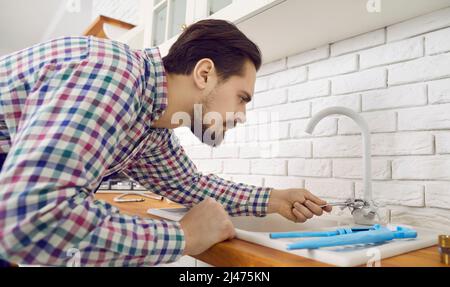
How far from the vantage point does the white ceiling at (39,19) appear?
296 cm

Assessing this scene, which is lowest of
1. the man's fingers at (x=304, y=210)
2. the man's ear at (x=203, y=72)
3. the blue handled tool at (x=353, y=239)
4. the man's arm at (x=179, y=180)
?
the blue handled tool at (x=353, y=239)

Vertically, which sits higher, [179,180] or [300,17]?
[300,17]

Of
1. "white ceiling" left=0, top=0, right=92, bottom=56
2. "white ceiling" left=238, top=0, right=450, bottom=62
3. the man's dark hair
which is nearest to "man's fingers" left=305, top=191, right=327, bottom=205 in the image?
the man's dark hair

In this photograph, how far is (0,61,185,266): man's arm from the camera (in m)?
0.48

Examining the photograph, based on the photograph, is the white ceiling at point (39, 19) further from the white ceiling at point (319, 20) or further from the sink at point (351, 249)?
the sink at point (351, 249)

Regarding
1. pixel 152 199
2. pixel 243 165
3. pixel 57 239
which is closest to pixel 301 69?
pixel 243 165

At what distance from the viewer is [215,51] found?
94 centimetres

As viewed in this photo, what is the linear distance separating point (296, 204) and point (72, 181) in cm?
61

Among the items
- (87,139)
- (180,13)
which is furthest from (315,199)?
(180,13)

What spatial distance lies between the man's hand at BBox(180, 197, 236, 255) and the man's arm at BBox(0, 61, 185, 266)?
0.03 meters

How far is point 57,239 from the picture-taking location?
1.65 ft

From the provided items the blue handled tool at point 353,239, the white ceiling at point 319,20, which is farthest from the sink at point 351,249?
the white ceiling at point 319,20

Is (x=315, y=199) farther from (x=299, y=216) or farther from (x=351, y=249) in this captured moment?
(x=351, y=249)
